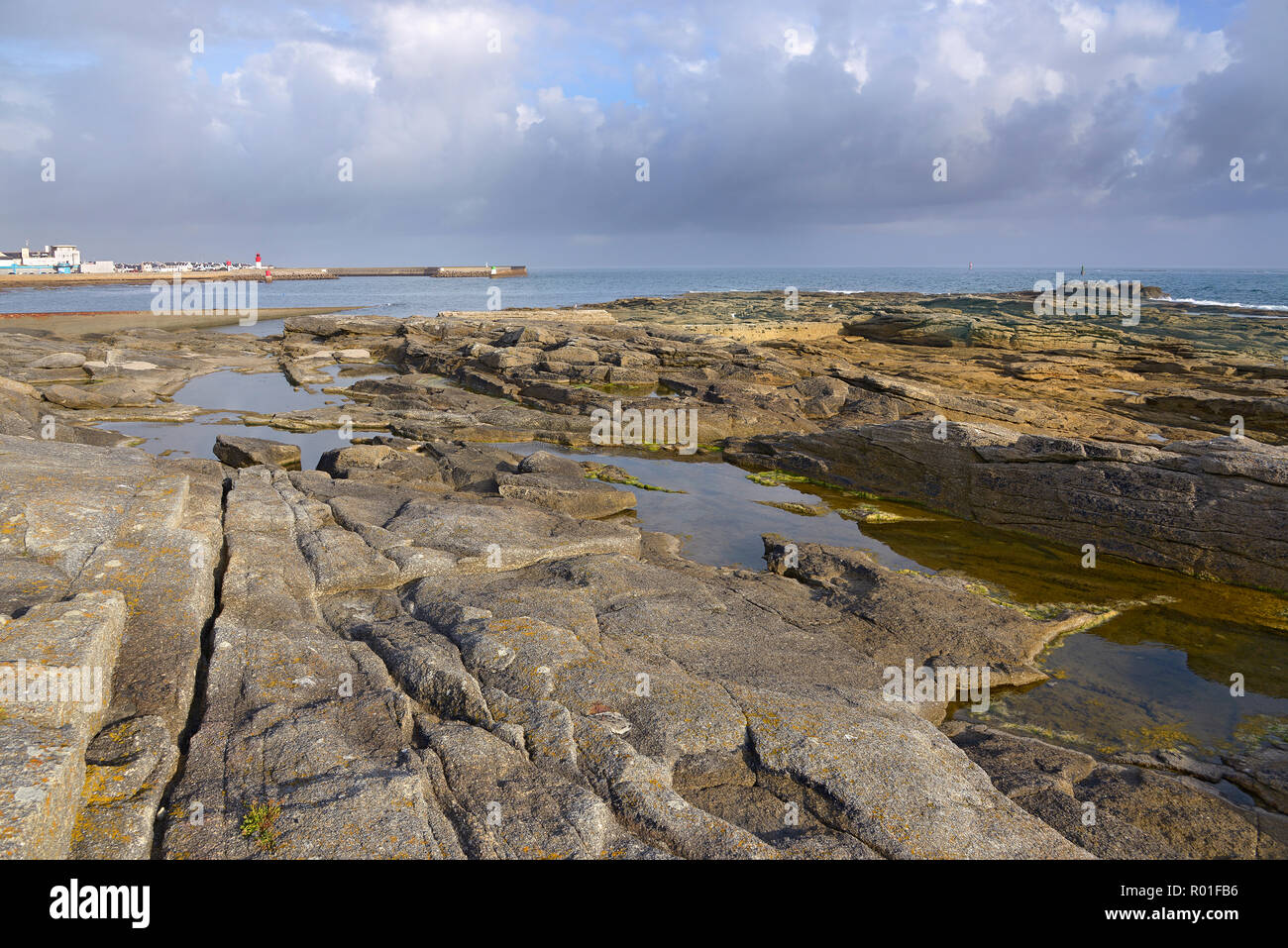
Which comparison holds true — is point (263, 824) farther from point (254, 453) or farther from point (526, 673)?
point (254, 453)

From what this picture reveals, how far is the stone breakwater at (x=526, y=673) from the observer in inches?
201

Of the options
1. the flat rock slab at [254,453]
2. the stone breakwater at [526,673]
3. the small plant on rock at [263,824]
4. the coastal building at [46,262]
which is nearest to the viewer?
the small plant on rock at [263,824]

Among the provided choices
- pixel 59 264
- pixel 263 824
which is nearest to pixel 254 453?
pixel 263 824

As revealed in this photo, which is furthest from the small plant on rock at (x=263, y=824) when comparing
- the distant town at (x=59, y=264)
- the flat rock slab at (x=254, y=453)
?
the distant town at (x=59, y=264)

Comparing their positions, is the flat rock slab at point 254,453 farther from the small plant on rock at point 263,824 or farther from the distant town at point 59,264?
the distant town at point 59,264

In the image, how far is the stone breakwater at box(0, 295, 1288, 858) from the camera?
16.7 feet

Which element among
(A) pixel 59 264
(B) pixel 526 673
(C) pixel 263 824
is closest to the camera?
(C) pixel 263 824

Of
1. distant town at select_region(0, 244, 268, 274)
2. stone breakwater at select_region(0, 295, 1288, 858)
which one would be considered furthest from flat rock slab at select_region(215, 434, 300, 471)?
distant town at select_region(0, 244, 268, 274)

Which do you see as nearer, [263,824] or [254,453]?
[263,824]

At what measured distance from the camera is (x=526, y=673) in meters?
7.07

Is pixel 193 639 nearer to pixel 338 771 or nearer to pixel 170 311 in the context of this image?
pixel 338 771

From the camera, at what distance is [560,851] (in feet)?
16.0
